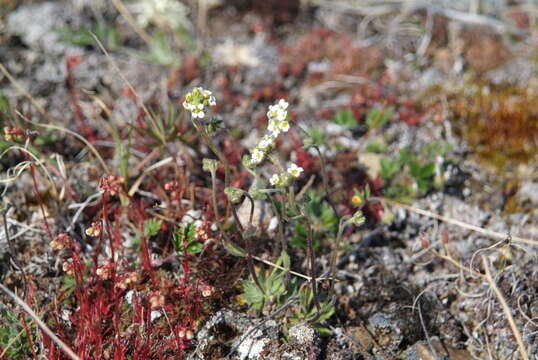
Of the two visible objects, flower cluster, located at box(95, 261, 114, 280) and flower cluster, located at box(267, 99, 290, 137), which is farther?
flower cluster, located at box(95, 261, 114, 280)

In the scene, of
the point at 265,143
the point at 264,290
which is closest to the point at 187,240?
the point at 264,290

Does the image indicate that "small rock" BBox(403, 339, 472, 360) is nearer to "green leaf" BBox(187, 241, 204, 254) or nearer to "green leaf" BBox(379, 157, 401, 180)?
"green leaf" BBox(379, 157, 401, 180)

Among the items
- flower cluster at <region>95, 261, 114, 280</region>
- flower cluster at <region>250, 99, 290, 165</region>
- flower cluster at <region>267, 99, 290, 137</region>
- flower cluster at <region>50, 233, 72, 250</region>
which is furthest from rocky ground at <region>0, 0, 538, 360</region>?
flower cluster at <region>267, 99, 290, 137</region>

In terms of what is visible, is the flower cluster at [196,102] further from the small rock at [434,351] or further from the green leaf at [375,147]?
the green leaf at [375,147]

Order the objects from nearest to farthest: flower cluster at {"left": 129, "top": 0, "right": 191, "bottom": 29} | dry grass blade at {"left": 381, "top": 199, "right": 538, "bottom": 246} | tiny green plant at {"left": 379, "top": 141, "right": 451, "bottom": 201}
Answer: dry grass blade at {"left": 381, "top": 199, "right": 538, "bottom": 246} < tiny green plant at {"left": 379, "top": 141, "right": 451, "bottom": 201} < flower cluster at {"left": 129, "top": 0, "right": 191, "bottom": 29}

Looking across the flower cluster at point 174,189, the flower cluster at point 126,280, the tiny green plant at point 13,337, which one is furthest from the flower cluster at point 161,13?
the tiny green plant at point 13,337

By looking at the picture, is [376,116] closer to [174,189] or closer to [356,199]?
[356,199]

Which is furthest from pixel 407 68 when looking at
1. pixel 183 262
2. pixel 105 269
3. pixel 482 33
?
pixel 105 269
